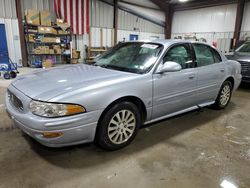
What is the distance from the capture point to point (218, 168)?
2039 millimetres

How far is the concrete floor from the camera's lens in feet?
5.93

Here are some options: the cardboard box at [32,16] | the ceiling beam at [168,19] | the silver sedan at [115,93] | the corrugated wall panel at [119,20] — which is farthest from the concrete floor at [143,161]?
the ceiling beam at [168,19]

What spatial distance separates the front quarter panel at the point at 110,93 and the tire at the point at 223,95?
1832 millimetres

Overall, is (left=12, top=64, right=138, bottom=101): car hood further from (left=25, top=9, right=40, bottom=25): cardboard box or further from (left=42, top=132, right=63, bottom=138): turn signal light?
(left=25, top=9, right=40, bottom=25): cardboard box

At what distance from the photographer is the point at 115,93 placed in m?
2.06

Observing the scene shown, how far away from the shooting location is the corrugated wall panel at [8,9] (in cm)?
793

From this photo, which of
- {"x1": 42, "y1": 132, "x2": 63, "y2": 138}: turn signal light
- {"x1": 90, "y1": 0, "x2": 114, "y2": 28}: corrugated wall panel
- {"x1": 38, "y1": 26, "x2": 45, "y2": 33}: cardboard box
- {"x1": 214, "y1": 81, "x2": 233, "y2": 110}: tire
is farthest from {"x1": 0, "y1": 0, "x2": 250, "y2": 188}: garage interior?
{"x1": 90, "y1": 0, "x2": 114, "y2": 28}: corrugated wall panel

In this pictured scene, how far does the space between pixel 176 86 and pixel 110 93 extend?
1021 millimetres

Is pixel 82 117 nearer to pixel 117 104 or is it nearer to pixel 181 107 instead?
pixel 117 104

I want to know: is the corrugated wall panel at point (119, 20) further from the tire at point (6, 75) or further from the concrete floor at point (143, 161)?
the concrete floor at point (143, 161)

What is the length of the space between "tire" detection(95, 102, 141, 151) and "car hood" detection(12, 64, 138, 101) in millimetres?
310

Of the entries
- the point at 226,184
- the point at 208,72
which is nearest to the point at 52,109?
the point at 226,184

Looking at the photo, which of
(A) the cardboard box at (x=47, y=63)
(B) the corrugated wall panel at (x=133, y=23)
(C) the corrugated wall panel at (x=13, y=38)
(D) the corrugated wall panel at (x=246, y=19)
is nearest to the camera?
(C) the corrugated wall panel at (x=13, y=38)

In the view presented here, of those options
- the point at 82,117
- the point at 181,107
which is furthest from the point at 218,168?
the point at 82,117
